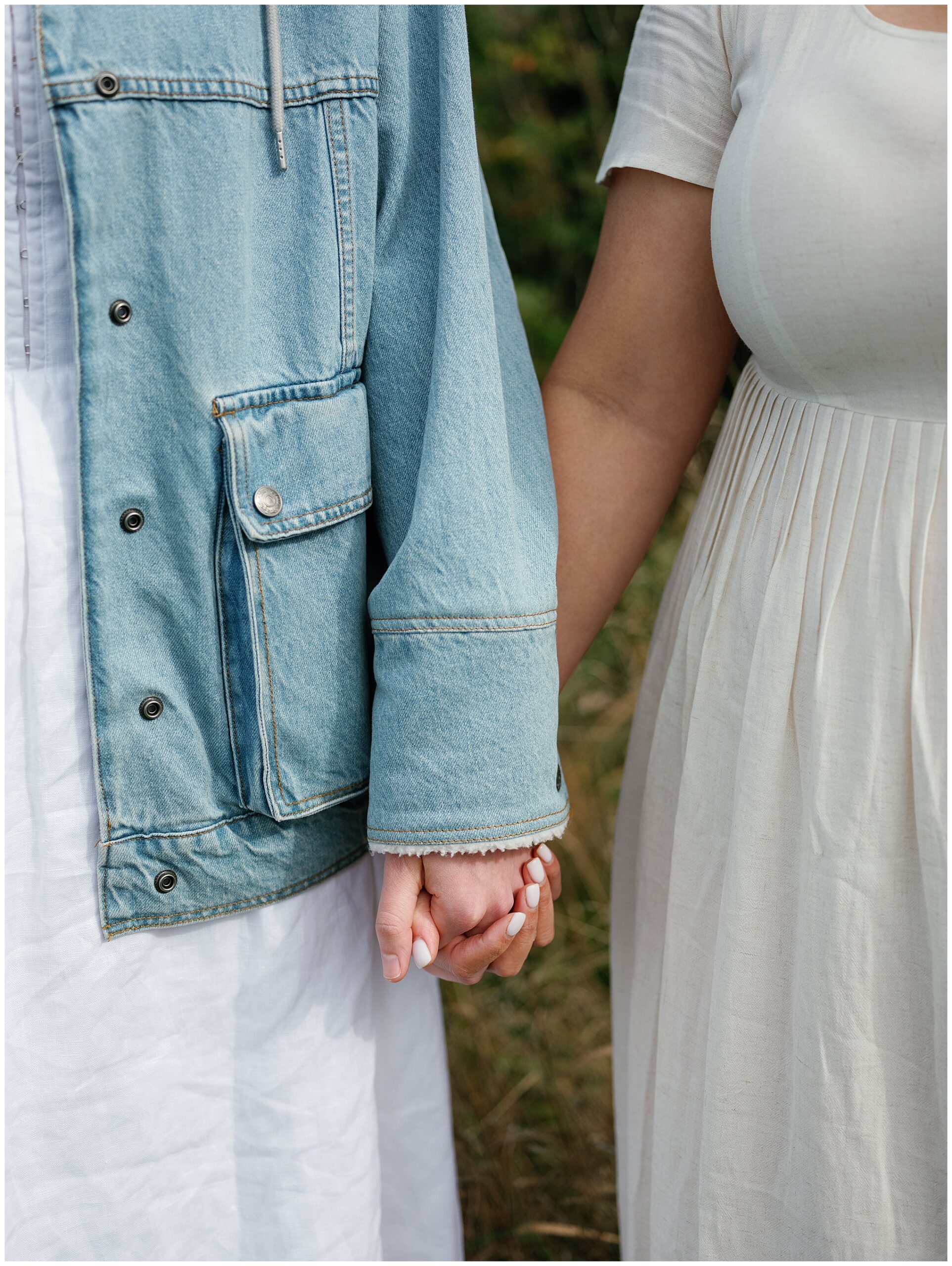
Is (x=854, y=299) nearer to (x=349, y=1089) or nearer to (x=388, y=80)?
(x=388, y=80)

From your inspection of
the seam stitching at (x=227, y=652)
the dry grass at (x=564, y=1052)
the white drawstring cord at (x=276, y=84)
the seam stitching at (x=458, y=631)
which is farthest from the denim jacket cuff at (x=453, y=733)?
the dry grass at (x=564, y=1052)

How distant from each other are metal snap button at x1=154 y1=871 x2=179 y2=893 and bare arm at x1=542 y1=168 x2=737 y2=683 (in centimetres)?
39

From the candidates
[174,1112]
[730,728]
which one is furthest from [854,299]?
[174,1112]

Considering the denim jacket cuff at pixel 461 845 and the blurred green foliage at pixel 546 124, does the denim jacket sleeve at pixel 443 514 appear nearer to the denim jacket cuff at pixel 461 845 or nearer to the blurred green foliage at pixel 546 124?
the denim jacket cuff at pixel 461 845

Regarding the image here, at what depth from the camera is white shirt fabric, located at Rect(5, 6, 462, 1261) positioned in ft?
2.46

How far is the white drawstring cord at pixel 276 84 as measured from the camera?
2.49 ft

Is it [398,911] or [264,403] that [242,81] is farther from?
[398,911]

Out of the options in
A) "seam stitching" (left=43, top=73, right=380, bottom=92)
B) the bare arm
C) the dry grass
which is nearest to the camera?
"seam stitching" (left=43, top=73, right=380, bottom=92)

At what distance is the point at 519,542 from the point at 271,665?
0.71 feet

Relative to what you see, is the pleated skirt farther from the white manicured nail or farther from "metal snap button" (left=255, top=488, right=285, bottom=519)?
"metal snap button" (left=255, top=488, right=285, bottom=519)

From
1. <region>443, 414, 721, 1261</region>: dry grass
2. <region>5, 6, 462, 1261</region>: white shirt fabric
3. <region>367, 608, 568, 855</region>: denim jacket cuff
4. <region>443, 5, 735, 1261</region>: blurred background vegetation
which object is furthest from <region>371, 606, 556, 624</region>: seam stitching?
<region>443, 5, 735, 1261</region>: blurred background vegetation

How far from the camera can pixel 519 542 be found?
856mm

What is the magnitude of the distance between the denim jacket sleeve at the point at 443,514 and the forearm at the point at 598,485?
136 mm

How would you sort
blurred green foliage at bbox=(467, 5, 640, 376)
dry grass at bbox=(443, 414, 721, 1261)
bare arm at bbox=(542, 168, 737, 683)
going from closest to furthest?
bare arm at bbox=(542, 168, 737, 683), dry grass at bbox=(443, 414, 721, 1261), blurred green foliage at bbox=(467, 5, 640, 376)
